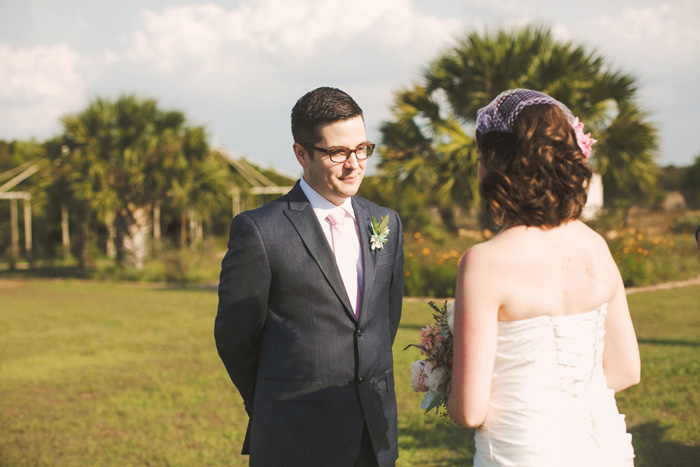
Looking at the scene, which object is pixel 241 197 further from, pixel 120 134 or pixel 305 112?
pixel 305 112

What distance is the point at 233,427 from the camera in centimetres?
585

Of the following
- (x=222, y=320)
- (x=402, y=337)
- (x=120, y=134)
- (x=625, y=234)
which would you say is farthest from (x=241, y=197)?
(x=222, y=320)

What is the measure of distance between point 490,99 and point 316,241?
520 inches

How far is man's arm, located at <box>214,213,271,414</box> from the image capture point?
259cm

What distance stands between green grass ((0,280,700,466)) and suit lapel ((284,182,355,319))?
2726 millimetres

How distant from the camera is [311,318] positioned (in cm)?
262

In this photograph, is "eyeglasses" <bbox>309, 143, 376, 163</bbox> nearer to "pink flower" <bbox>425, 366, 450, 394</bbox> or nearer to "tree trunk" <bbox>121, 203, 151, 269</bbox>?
"pink flower" <bbox>425, 366, 450, 394</bbox>

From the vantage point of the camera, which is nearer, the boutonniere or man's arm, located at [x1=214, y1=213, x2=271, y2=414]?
man's arm, located at [x1=214, y1=213, x2=271, y2=414]

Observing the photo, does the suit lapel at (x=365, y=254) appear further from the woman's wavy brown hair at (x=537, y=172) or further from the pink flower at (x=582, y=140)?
the pink flower at (x=582, y=140)

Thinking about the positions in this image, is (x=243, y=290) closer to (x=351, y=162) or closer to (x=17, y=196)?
(x=351, y=162)

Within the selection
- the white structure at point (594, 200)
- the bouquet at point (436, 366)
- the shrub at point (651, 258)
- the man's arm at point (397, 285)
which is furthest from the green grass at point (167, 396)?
the white structure at point (594, 200)

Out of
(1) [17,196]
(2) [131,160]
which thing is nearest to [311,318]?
(2) [131,160]

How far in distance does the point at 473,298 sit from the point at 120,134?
21518 millimetres

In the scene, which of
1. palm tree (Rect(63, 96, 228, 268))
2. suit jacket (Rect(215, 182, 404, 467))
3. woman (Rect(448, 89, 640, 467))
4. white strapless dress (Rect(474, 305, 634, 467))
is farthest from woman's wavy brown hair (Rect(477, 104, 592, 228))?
palm tree (Rect(63, 96, 228, 268))
